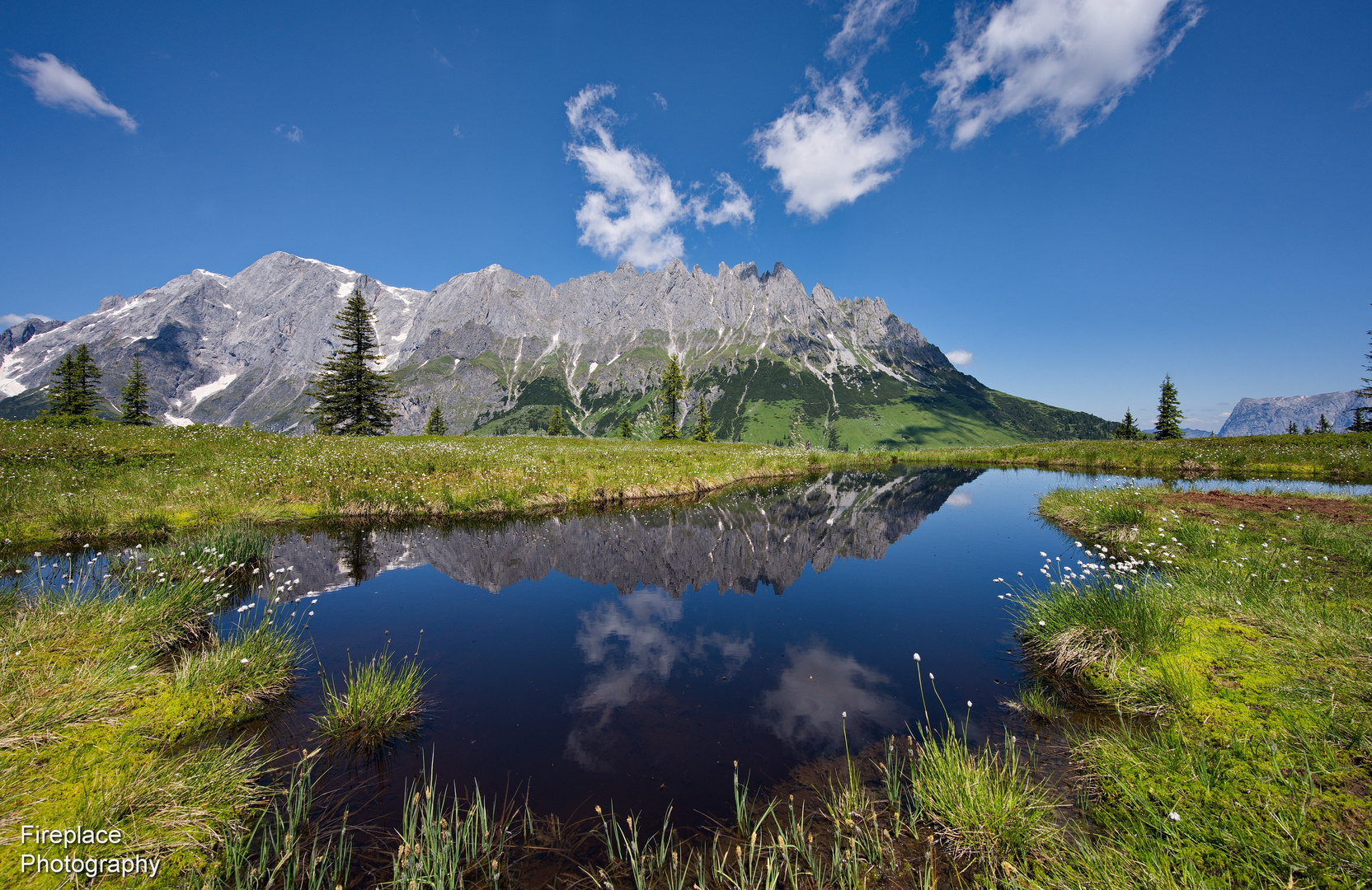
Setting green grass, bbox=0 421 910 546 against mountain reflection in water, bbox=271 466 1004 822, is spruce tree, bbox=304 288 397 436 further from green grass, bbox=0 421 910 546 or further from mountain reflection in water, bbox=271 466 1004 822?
mountain reflection in water, bbox=271 466 1004 822

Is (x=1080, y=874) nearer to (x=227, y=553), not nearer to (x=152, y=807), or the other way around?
(x=152, y=807)

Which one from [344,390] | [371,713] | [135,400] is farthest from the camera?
[135,400]

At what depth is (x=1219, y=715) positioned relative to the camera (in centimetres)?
602

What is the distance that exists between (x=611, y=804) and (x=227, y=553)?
1297cm

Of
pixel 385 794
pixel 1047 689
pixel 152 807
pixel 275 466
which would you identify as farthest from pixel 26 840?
pixel 275 466

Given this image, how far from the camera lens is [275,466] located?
22859 millimetres

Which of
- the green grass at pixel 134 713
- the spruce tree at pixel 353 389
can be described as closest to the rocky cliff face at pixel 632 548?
the green grass at pixel 134 713

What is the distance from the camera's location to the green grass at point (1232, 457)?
3725 centimetres

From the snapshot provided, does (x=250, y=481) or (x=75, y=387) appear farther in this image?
(x=75, y=387)

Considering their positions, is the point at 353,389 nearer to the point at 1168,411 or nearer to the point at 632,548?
the point at 632,548

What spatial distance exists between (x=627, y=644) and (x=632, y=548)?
7532 mm

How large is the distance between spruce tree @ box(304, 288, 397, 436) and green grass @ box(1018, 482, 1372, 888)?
212 ft

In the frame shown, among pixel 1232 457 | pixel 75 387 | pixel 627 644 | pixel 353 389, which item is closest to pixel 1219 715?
pixel 627 644

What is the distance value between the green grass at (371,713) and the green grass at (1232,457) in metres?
54.8
